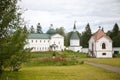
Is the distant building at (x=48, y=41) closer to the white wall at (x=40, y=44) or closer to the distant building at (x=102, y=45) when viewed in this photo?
the white wall at (x=40, y=44)

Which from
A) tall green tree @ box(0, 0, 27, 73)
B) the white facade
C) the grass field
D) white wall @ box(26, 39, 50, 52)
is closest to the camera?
tall green tree @ box(0, 0, 27, 73)

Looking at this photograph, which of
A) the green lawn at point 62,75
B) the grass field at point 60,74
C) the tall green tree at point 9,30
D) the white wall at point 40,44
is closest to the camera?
the tall green tree at point 9,30

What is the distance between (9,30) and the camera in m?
19.0

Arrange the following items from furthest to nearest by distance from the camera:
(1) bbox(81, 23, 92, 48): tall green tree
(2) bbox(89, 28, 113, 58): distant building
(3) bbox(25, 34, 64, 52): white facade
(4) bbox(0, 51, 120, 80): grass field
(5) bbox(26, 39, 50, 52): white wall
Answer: (1) bbox(81, 23, 92, 48): tall green tree → (3) bbox(25, 34, 64, 52): white facade → (5) bbox(26, 39, 50, 52): white wall → (2) bbox(89, 28, 113, 58): distant building → (4) bbox(0, 51, 120, 80): grass field

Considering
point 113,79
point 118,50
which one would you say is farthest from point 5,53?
point 118,50

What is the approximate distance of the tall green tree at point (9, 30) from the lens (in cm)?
1770

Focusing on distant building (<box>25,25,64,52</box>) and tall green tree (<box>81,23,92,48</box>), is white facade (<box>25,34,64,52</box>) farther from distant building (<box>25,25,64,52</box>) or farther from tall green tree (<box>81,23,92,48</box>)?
tall green tree (<box>81,23,92,48</box>)

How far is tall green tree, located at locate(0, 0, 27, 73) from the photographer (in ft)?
58.1

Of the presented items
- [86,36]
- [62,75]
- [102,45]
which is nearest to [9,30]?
[62,75]

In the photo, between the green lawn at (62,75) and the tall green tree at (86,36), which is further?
the tall green tree at (86,36)

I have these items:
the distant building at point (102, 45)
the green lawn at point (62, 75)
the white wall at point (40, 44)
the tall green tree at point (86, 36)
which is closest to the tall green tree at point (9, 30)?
the green lawn at point (62, 75)

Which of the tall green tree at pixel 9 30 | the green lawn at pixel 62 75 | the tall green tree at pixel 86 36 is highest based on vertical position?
the tall green tree at pixel 86 36

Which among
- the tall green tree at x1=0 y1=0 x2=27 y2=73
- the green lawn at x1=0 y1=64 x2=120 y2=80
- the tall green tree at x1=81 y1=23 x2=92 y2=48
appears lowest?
the green lawn at x1=0 y1=64 x2=120 y2=80

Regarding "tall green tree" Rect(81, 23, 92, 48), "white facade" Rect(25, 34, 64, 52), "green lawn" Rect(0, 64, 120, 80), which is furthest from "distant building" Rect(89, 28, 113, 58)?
"green lawn" Rect(0, 64, 120, 80)
